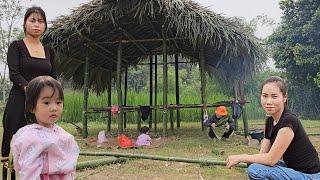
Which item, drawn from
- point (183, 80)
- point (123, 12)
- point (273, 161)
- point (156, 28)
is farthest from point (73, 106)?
point (273, 161)

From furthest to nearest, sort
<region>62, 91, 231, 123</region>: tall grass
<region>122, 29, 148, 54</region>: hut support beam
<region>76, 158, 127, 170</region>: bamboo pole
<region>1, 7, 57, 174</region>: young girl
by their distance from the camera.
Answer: <region>62, 91, 231, 123</region>: tall grass
<region>122, 29, 148, 54</region>: hut support beam
<region>76, 158, 127, 170</region>: bamboo pole
<region>1, 7, 57, 174</region>: young girl

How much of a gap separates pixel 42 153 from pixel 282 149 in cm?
141

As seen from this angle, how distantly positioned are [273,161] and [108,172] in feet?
9.16

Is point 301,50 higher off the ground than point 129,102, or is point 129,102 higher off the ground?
point 301,50

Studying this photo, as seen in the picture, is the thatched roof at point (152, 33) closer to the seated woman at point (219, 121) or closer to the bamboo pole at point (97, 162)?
the seated woman at point (219, 121)

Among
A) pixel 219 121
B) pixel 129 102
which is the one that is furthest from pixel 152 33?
pixel 129 102

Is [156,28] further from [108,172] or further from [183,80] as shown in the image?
[183,80]

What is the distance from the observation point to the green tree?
701 inches

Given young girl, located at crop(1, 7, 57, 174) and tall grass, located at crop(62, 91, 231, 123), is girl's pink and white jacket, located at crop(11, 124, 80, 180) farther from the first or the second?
tall grass, located at crop(62, 91, 231, 123)

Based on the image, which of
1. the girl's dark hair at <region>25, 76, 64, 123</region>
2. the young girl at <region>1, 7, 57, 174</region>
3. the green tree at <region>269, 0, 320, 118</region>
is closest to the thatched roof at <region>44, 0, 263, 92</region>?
the young girl at <region>1, 7, 57, 174</region>

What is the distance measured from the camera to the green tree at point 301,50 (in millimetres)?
17797

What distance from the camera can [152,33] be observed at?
10289mm

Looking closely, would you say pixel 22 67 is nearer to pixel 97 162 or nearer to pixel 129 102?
pixel 97 162

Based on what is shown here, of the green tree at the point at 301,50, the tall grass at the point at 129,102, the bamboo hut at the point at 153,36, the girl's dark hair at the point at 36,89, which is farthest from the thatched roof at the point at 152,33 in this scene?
the green tree at the point at 301,50
